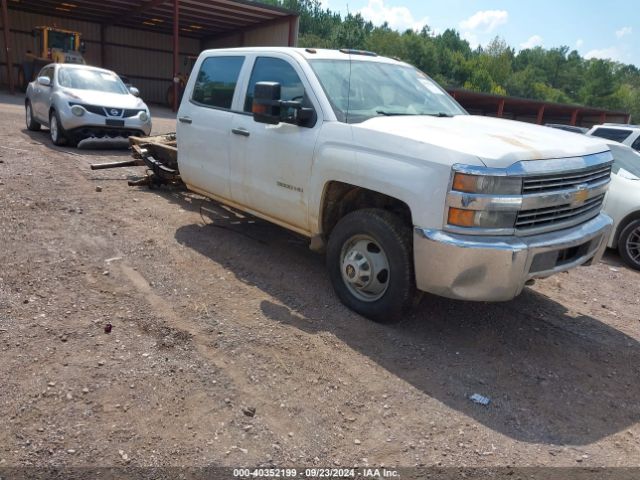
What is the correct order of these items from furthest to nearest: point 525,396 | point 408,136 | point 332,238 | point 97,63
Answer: point 97,63, point 332,238, point 408,136, point 525,396

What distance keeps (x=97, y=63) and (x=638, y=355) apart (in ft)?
112

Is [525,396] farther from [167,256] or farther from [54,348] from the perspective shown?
[167,256]

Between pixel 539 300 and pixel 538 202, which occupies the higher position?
pixel 538 202

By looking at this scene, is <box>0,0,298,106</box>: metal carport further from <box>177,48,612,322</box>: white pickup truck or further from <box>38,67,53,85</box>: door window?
<box>177,48,612,322</box>: white pickup truck

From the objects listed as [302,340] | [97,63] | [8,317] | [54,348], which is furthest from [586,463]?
[97,63]

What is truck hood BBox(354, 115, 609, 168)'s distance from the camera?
329 cm

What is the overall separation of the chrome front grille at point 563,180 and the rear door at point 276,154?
1.71m

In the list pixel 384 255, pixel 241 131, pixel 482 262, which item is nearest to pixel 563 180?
pixel 482 262

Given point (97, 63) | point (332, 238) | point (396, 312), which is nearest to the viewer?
point (396, 312)

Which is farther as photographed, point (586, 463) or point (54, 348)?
point (54, 348)

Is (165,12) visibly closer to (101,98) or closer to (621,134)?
(101,98)

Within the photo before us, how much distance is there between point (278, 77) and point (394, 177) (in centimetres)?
182

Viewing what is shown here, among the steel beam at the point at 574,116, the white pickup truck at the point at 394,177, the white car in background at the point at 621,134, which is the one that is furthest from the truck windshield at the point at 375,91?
the steel beam at the point at 574,116

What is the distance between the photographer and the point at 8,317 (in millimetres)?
3623
